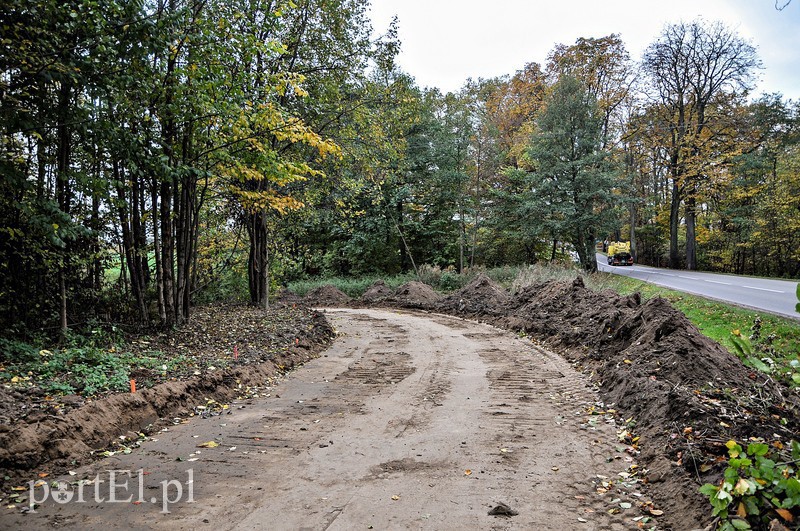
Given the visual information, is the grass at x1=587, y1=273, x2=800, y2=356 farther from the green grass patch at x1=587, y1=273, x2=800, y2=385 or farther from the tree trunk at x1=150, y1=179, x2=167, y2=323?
the tree trunk at x1=150, y1=179, x2=167, y2=323

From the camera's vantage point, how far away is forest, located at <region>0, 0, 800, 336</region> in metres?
5.87

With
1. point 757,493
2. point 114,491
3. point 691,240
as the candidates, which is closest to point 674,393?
point 757,493

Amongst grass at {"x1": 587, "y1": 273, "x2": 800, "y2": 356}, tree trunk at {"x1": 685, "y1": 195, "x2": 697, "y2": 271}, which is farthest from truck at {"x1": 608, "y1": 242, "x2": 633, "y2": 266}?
grass at {"x1": 587, "y1": 273, "x2": 800, "y2": 356}

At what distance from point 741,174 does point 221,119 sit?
31229 millimetres

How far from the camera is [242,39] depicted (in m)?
7.24

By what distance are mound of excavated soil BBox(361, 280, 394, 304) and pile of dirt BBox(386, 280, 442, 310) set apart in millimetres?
427

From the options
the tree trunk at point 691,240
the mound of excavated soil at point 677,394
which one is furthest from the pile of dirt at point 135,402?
the tree trunk at point 691,240

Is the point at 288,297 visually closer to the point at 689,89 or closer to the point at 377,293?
the point at 377,293

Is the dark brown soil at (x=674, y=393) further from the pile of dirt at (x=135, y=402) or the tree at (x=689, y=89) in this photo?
the tree at (x=689, y=89)

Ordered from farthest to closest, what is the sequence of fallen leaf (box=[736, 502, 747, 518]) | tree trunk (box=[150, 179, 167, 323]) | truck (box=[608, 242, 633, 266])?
truck (box=[608, 242, 633, 266]) < tree trunk (box=[150, 179, 167, 323]) < fallen leaf (box=[736, 502, 747, 518])

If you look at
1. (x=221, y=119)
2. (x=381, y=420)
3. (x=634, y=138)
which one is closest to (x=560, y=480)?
(x=381, y=420)

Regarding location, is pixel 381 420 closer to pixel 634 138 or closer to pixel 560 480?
pixel 560 480

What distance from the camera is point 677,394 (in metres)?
4.53

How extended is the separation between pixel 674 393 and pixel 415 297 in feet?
46.4
